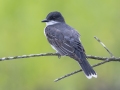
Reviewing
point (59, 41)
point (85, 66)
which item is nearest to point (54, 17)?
point (59, 41)

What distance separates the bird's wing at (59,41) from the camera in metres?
5.79

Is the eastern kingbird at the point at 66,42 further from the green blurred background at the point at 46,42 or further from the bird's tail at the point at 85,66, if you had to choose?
the green blurred background at the point at 46,42

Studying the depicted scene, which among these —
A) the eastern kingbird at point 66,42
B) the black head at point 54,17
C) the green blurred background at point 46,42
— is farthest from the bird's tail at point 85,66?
the green blurred background at point 46,42

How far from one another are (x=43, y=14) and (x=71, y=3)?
1.10m

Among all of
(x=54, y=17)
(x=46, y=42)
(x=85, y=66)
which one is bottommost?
(x=46, y=42)

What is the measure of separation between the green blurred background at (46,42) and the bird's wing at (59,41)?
5.51 metres

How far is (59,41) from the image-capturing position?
6.07 m

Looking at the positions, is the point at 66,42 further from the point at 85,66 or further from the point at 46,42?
the point at 46,42

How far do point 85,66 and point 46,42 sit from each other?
6937 mm

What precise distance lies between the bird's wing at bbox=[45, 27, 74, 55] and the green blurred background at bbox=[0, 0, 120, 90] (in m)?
5.51

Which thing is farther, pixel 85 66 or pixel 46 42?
pixel 46 42

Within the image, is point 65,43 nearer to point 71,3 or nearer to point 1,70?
point 1,70

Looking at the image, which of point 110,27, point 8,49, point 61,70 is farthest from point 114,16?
point 8,49

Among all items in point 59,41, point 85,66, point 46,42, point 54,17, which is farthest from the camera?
point 46,42
